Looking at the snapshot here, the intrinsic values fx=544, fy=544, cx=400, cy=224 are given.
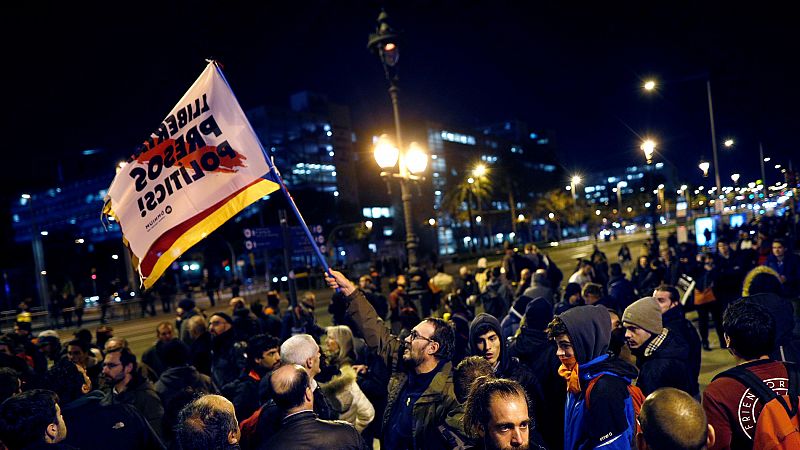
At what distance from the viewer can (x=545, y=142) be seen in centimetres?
15200

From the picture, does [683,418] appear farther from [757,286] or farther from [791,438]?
[757,286]

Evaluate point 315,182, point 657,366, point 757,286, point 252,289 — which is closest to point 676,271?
point 757,286

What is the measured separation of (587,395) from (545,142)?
6141 inches

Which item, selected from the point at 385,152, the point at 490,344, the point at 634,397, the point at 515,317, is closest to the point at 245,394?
the point at 490,344

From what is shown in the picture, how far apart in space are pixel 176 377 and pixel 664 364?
417cm

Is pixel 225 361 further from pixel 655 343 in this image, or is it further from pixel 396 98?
pixel 396 98

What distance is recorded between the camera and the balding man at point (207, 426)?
2.91 m

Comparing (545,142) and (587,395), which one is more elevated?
(545,142)

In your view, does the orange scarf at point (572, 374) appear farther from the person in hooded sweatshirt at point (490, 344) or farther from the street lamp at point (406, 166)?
the street lamp at point (406, 166)

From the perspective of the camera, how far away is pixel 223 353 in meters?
6.52

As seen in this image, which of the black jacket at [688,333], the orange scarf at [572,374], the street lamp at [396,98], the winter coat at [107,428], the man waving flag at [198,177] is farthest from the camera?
the street lamp at [396,98]

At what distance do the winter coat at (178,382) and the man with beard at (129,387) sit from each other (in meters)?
0.24

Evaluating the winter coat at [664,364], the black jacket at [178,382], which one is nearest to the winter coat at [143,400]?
the black jacket at [178,382]

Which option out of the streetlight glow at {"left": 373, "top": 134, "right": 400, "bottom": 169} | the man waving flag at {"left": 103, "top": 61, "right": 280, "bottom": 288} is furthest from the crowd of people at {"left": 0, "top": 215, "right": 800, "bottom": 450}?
the streetlight glow at {"left": 373, "top": 134, "right": 400, "bottom": 169}
